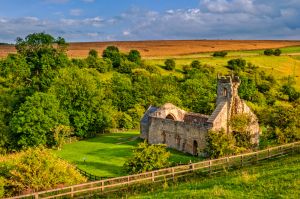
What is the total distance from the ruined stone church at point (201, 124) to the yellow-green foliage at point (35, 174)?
2325cm

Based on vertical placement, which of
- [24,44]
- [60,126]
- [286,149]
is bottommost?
[60,126]

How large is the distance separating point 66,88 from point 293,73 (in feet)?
235

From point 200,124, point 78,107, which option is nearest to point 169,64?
point 78,107

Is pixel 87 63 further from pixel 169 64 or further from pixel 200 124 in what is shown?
pixel 200 124

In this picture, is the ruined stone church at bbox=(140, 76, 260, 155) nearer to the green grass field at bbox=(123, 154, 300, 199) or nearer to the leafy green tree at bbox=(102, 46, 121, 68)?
the green grass field at bbox=(123, 154, 300, 199)

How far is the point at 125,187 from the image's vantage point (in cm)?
2838

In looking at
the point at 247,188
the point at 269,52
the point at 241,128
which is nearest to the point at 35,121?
the point at 241,128

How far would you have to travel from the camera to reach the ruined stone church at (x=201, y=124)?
170 ft

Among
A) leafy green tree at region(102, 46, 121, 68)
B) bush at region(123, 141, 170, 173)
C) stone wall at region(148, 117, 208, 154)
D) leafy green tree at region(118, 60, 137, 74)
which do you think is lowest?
stone wall at region(148, 117, 208, 154)

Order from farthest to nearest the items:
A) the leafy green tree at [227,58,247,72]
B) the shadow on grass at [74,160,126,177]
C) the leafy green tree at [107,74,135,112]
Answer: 1. the leafy green tree at [227,58,247,72]
2. the leafy green tree at [107,74,135,112]
3. the shadow on grass at [74,160,126,177]

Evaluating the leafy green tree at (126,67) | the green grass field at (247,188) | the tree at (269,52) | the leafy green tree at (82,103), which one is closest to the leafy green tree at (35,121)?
the leafy green tree at (82,103)

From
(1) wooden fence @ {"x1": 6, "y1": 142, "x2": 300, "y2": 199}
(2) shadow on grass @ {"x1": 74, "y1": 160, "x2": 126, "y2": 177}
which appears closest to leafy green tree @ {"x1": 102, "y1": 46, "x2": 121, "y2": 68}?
(2) shadow on grass @ {"x1": 74, "y1": 160, "x2": 126, "y2": 177}

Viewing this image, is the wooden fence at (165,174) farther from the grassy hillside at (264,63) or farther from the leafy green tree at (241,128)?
the grassy hillside at (264,63)

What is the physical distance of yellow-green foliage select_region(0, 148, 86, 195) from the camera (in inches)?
1201
